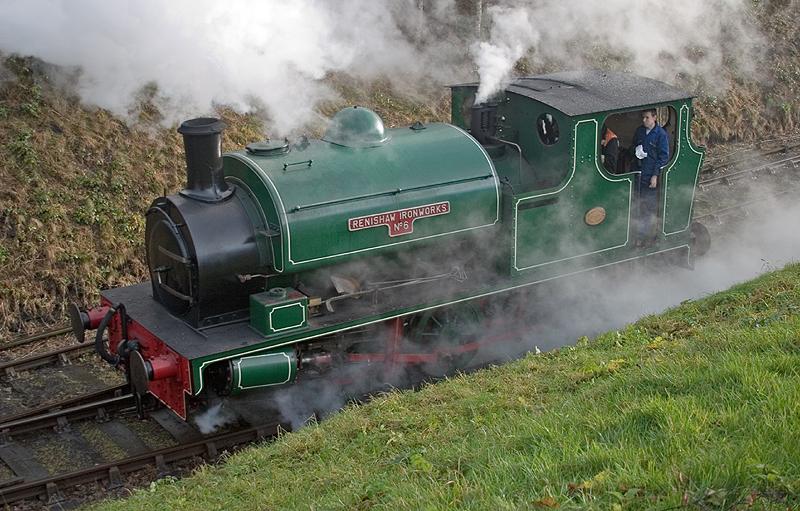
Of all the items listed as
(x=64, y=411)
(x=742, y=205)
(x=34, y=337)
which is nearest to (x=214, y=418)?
(x=64, y=411)

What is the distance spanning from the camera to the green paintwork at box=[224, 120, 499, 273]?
7070 mm

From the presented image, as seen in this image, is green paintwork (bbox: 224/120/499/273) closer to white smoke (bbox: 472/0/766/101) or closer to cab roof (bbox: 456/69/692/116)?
cab roof (bbox: 456/69/692/116)

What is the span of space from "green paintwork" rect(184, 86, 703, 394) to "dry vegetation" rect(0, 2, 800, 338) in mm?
3002

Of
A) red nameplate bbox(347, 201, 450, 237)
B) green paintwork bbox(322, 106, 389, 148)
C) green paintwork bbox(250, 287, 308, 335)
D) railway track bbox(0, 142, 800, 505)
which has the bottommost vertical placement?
railway track bbox(0, 142, 800, 505)

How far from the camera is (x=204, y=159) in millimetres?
7035

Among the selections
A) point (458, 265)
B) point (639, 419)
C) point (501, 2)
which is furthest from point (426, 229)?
point (501, 2)

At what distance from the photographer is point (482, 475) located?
13.9ft

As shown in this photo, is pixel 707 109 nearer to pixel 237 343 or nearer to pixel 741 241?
pixel 741 241

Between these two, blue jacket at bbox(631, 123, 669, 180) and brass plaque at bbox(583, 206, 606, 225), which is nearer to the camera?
brass plaque at bbox(583, 206, 606, 225)

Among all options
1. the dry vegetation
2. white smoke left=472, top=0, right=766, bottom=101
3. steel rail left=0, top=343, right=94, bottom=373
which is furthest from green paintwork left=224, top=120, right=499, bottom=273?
white smoke left=472, top=0, right=766, bottom=101

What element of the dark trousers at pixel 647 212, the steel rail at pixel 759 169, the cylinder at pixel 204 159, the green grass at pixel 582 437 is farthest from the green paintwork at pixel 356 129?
the steel rail at pixel 759 169

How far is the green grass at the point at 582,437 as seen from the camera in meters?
3.66

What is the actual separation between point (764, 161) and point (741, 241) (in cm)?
415

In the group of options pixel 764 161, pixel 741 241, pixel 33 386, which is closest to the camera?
pixel 33 386
